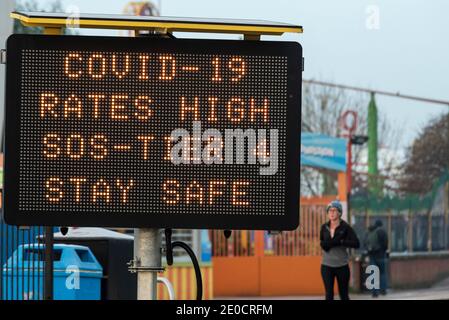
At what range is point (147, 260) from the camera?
6723 mm

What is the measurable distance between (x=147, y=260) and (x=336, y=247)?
779 centimetres

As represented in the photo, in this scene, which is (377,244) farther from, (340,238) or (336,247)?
(340,238)

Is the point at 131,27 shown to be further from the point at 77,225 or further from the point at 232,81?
the point at 77,225

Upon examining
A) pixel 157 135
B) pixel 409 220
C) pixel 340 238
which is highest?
pixel 157 135

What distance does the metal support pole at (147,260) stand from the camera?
6672mm

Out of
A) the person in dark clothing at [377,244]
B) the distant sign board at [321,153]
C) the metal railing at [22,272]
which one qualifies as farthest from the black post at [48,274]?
the distant sign board at [321,153]

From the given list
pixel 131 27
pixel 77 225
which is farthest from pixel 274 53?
pixel 77 225

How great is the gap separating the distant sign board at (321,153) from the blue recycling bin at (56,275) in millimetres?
15690

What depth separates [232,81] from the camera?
6484mm

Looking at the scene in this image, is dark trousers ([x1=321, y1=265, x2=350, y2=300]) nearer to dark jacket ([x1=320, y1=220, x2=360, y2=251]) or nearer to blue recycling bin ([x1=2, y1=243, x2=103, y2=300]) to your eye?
dark jacket ([x1=320, y1=220, x2=360, y2=251])

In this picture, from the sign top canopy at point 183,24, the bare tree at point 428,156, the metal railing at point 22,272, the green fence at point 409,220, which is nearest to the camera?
the sign top canopy at point 183,24

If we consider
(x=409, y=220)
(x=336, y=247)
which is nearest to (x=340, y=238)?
(x=336, y=247)

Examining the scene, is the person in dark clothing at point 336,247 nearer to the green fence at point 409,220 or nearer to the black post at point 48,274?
the black post at point 48,274
